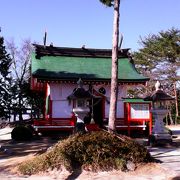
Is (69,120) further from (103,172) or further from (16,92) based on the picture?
(16,92)

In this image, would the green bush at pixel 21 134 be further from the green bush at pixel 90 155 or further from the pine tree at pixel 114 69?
the green bush at pixel 90 155

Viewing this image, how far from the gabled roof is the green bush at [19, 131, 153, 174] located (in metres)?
10.7

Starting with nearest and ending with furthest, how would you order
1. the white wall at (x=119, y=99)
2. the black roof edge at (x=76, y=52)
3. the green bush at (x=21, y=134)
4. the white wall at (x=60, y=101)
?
1. the green bush at (x=21, y=134)
2. the white wall at (x=60, y=101)
3. the white wall at (x=119, y=99)
4. the black roof edge at (x=76, y=52)

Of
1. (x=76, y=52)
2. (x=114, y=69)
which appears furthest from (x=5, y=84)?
(x=114, y=69)

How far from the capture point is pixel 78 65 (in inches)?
1006

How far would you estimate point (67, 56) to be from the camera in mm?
26828

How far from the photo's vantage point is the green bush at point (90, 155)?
11492 millimetres

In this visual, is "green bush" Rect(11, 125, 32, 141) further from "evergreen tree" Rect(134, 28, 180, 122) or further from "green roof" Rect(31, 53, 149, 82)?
"evergreen tree" Rect(134, 28, 180, 122)

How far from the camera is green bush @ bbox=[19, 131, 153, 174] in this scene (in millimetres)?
11492

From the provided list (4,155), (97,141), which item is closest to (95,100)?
(4,155)

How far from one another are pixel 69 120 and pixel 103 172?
12213 mm

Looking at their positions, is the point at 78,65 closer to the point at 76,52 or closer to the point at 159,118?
the point at 76,52

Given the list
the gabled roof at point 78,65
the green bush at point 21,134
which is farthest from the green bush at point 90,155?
the gabled roof at point 78,65

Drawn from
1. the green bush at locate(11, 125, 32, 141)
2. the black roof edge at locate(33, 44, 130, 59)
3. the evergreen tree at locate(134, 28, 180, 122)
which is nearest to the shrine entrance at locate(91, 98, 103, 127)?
the black roof edge at locate(33, 44, 130, 59)
